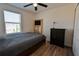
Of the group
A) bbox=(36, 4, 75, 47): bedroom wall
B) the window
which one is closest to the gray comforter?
the window

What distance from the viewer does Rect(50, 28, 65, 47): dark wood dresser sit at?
2.90 meters

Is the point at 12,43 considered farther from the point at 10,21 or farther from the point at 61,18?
the point at 61,18

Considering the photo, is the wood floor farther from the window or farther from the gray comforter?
the window

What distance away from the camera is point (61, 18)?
262 cm

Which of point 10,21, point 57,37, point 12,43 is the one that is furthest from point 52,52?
point 10,21

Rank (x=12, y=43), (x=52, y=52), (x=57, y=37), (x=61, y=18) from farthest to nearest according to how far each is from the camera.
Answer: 1. (x=57, y=37)
2. (x=61, y=18)
3. (x=52, y=52)
4. (x=12, y=43)

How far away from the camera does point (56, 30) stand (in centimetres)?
309

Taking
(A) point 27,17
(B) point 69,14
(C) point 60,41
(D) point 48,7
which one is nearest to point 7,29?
(A) point 27,17

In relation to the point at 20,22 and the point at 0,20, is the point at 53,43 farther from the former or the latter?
the point at 0,20

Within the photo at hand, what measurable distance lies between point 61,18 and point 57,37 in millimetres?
946

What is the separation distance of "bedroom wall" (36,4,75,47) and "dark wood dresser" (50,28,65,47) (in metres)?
0.18

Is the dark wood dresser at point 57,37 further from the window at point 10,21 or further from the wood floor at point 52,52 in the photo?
the window at point 10,21

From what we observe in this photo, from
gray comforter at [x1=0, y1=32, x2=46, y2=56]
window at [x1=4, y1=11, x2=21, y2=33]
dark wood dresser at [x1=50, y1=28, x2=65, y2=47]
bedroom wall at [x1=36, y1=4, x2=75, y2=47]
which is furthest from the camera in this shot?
dark wood dresser at [x1=50, y1=28, x2=65, y2=47]

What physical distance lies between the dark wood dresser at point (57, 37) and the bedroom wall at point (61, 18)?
18 cm
